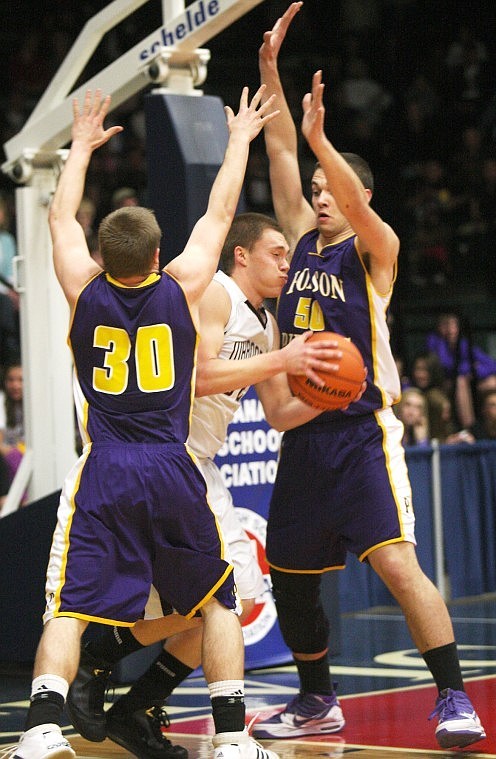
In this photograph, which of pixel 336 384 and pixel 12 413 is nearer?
pixel 336 384

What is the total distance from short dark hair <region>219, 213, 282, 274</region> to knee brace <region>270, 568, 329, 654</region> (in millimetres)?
1292

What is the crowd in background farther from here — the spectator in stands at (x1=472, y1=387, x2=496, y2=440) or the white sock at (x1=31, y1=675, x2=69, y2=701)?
the white sock at (x1=31, y1=675, x2=69, y2=701)

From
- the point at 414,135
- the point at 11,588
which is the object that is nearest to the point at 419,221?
the point at 414,135

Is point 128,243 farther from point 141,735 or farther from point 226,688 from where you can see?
point 141,735

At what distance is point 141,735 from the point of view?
517 cm

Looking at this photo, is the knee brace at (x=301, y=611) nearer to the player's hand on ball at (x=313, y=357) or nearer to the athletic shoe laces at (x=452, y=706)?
the athletic shoe laces at (x=452, y=706)

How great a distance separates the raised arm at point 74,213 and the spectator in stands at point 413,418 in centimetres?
623

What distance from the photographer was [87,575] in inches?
178

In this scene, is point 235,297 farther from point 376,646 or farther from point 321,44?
point 321,44

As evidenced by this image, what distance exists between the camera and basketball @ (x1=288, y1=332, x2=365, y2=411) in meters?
4.77

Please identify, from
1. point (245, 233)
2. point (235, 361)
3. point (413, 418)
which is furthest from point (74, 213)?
point (413, 418)

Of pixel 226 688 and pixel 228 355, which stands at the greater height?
pixel 228 355

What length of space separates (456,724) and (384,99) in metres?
13.4

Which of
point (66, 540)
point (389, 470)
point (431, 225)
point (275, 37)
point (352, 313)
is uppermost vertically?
point (431, 225)
